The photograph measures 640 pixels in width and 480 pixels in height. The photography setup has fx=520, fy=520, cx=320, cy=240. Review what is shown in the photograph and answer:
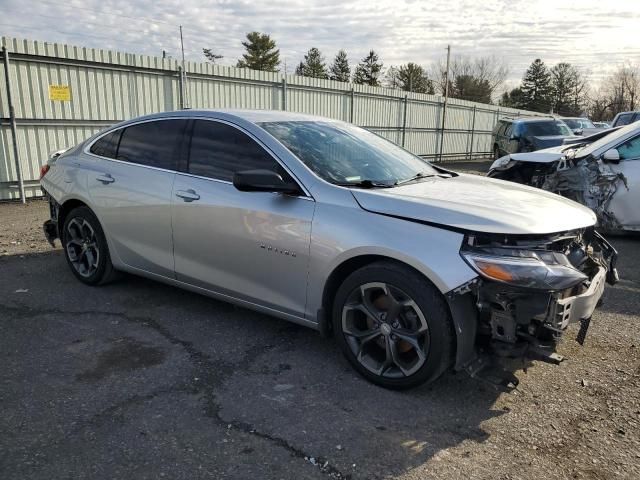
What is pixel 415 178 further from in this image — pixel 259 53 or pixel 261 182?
pixel 259 53

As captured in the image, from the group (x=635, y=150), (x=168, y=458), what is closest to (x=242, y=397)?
(x=168, y=458)

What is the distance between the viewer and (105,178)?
458 centimetres

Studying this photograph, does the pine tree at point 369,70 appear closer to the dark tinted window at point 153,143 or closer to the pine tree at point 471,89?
the pine tree at point 471,89

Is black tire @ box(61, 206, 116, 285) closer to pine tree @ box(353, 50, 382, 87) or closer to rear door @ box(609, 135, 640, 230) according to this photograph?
rear door @ box(609, 135, 640, 230)

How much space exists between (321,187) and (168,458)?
1772mm

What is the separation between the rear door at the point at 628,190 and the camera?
22.1 feet

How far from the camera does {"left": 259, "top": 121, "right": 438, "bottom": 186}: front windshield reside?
11.7ft

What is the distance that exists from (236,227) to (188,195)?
56 centimetres

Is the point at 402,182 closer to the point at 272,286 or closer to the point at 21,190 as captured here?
the point at 272,286

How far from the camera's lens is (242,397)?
3.06 meters

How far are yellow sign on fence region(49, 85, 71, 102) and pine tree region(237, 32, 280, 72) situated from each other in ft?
163

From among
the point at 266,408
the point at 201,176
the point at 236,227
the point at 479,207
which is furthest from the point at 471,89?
the point at 266,408

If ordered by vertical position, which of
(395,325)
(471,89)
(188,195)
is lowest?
(395,325)

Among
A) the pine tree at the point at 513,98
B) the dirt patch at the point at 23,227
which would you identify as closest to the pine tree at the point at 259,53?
the pine tree at the point at 513,98
